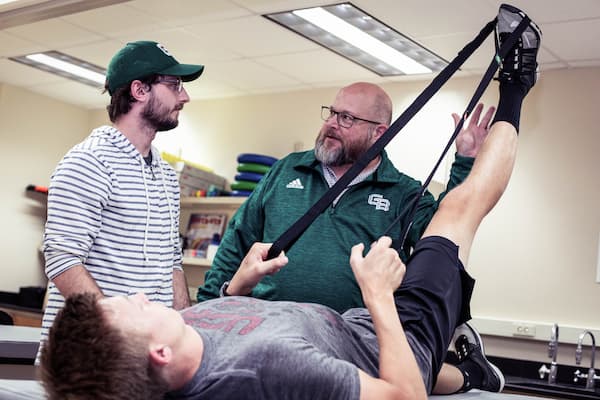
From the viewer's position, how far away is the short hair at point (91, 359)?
1550 millimetres

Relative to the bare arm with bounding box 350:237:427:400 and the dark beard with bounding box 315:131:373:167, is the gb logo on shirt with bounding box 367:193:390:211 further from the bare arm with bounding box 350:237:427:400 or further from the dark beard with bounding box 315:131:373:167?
the bare arm with bounding box 350:237:427:400

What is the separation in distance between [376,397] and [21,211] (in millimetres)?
5927

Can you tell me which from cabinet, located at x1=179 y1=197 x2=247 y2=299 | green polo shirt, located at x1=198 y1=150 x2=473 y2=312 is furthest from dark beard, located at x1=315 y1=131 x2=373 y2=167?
cabinet, located at x1=179 y1=197 x2=247 y2=299

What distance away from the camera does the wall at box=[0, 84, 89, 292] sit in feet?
22.6

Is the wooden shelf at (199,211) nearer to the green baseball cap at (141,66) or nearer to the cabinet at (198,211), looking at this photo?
the cabinet at (198,211)

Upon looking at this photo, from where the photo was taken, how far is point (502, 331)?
492 cm

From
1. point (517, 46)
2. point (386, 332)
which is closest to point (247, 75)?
point (517, 46)

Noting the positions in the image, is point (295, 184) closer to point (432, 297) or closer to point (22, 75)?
point (432, 297)

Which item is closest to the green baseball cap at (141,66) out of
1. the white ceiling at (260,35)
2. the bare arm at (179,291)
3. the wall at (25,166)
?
the bare arm at (179,291)

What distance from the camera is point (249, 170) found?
5.84 meters

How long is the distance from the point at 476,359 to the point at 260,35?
107 inches

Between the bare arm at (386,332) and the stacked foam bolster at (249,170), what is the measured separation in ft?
12.7

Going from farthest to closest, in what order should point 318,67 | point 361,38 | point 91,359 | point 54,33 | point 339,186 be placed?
point 318,67
point 54,33
point 361,38
point 339,186
point 91,359

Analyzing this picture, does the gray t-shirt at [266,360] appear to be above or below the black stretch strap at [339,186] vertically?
below
